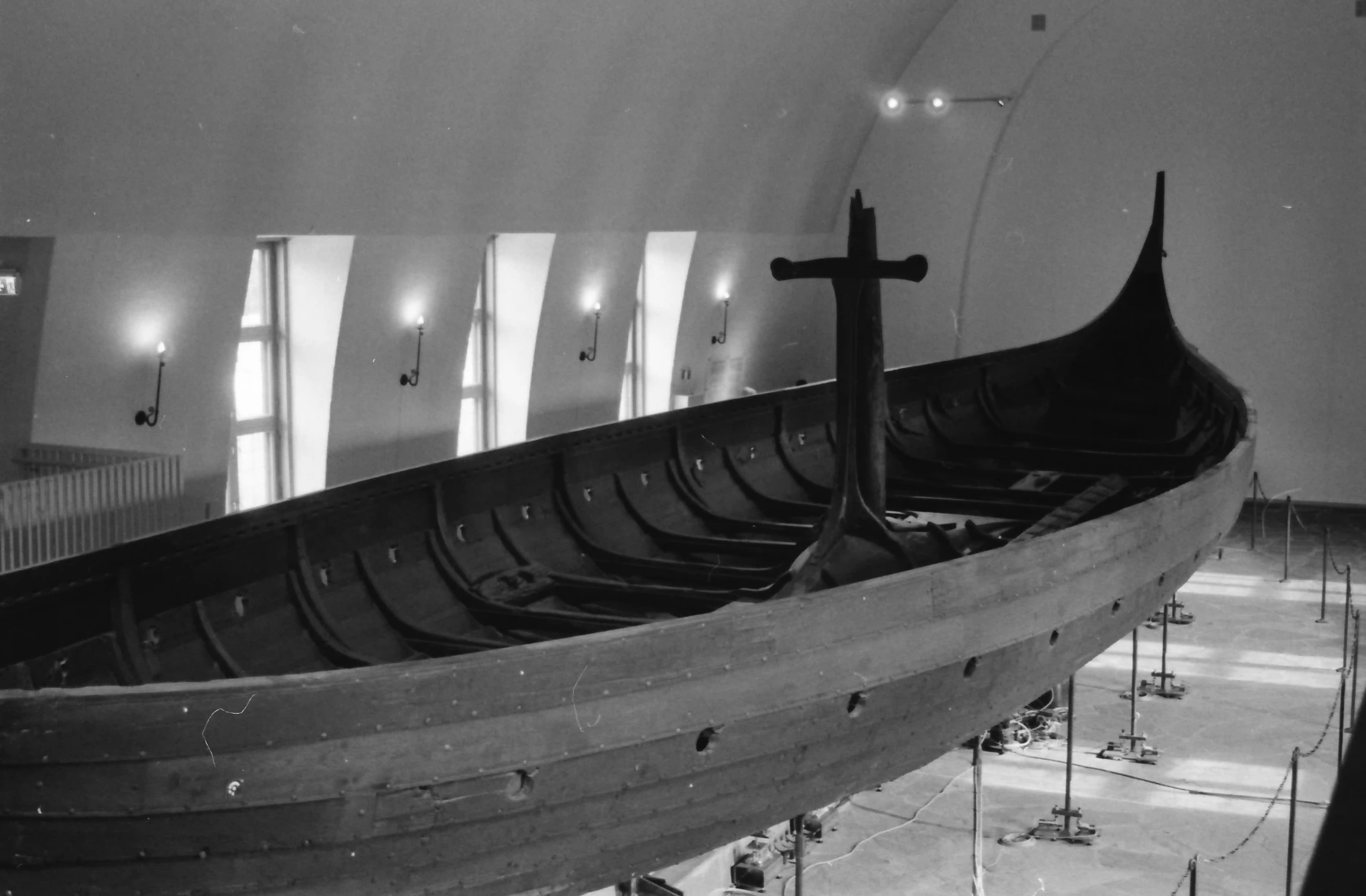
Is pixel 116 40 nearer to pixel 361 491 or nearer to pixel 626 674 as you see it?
pixel 361 491

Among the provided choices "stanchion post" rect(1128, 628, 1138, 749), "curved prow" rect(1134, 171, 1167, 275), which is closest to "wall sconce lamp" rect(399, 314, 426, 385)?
"curved prow" rect(1134, 171, 1167, 275)

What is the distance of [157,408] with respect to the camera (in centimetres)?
1056

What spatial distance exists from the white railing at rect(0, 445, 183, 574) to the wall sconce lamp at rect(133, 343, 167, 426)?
1.00 feet

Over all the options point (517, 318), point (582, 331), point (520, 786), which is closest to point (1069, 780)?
point (520, 786)

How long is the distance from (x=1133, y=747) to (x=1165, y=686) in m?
1.39

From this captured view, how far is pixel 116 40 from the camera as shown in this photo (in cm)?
905

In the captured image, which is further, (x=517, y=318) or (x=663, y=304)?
(x=663, y=304)

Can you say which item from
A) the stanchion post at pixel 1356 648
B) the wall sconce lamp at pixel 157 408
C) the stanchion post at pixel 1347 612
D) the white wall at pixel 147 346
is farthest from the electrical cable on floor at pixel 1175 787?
the wall sconce lamp at pixel 157 408

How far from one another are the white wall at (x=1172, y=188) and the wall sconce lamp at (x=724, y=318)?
2.66m

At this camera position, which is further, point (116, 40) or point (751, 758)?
point (116, 40)

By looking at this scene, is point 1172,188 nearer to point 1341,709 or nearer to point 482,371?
point 482,371

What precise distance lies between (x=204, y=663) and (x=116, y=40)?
18.3 feet

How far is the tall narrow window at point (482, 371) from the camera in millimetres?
15711

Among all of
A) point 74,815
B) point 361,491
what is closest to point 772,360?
point 361,491
